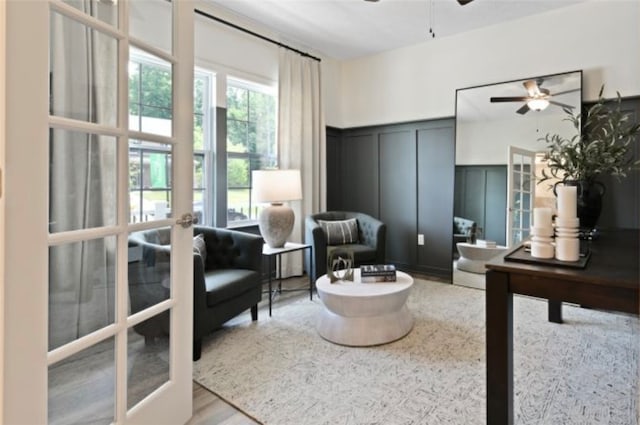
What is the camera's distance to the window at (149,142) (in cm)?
145

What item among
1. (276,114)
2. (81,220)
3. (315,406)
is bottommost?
(315,406)

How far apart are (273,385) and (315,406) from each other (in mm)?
311

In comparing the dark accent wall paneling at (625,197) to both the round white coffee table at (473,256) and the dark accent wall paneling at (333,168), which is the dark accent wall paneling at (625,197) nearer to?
the round white coffee table at (473,256)

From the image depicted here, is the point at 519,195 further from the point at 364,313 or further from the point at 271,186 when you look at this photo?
the point at 271,186

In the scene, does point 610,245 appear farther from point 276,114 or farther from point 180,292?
point 276,114

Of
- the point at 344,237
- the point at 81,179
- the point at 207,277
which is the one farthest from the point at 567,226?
the point at 344,237

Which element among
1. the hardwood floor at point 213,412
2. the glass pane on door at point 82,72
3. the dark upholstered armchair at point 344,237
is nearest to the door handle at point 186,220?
the glass pane on door at point 82,72

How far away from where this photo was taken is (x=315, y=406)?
1.83 m

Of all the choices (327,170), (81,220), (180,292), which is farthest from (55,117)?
(327,170)

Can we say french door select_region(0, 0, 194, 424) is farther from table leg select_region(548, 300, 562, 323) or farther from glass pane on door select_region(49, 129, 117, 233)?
table leg select_region(548, 300, 562, 323)

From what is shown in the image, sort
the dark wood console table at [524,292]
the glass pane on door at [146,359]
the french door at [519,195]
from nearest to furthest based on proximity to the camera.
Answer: the dark wood console table at [524,292] → the glass pane on door at [146,359] → the french door at [519,195]

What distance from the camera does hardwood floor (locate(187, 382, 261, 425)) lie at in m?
1.72

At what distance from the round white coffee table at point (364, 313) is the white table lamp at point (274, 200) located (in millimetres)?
978

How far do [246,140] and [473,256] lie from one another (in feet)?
9.44
